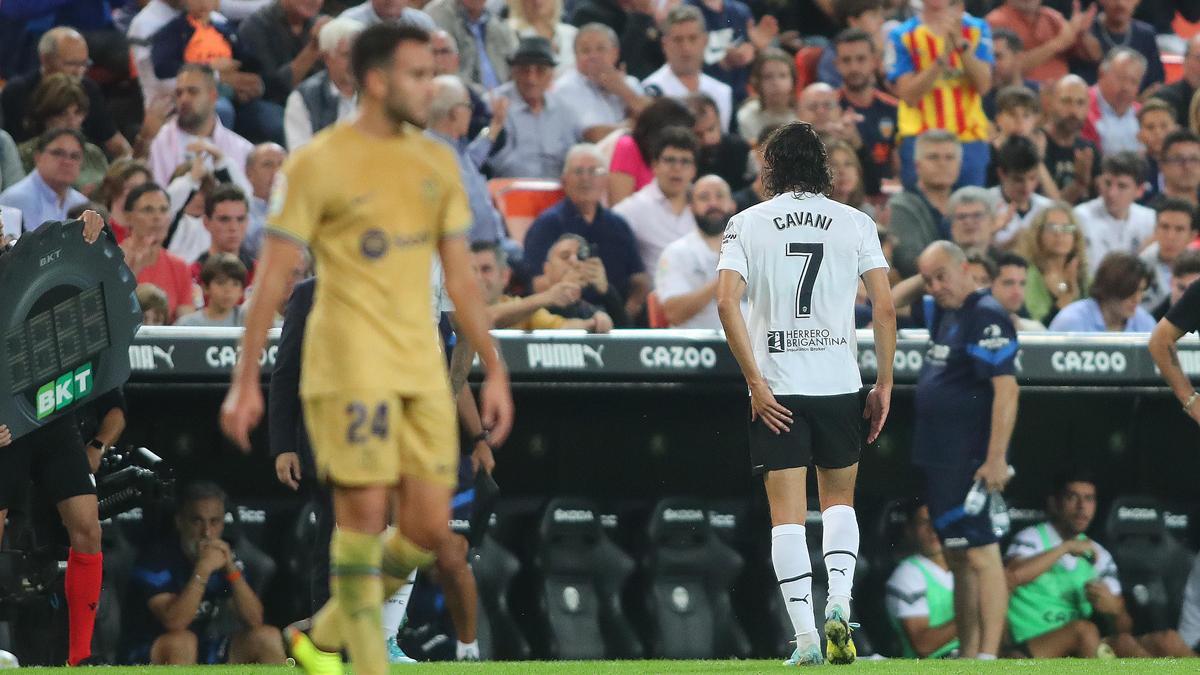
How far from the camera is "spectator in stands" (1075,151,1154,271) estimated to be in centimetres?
1254

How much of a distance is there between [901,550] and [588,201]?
8.30ft

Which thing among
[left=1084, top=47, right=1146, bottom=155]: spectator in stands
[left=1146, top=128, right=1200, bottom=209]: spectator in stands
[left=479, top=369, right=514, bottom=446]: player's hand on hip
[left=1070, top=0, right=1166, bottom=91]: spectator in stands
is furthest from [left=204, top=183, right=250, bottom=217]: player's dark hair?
[left=1070, top=0, right=1166, bottom=91]: spectator in stands

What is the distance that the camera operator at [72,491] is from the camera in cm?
800

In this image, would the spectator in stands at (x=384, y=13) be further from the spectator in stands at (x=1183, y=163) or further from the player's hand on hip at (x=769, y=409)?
the player's hand on hip at (x=769, y=409)

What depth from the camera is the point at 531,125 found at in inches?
478

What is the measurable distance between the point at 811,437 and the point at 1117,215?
20.1 feet

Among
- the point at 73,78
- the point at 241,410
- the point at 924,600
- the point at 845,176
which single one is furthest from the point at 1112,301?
the point at 241,410

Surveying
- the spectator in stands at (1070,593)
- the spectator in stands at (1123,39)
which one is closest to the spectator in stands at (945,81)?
the spectator in stands at (1123,39)

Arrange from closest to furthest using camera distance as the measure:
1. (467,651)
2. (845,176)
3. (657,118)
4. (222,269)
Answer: (467,651) < (222,269) < (845,176) < (657,118)

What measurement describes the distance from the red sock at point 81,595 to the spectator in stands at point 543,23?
→ 18.9 feet

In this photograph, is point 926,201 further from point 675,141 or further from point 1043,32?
point 1043,32

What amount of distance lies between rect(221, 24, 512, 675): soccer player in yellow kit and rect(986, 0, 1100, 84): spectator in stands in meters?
10.3

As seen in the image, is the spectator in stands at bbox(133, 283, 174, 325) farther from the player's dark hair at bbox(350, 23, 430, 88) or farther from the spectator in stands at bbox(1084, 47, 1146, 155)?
the spectator in stands at bbox(1084, 47, 1146, 155)

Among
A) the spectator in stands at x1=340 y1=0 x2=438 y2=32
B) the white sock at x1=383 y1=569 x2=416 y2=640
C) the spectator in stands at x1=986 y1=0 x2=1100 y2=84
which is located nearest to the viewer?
the white sock at x1=383 y1=569 x2=416 y2=640
